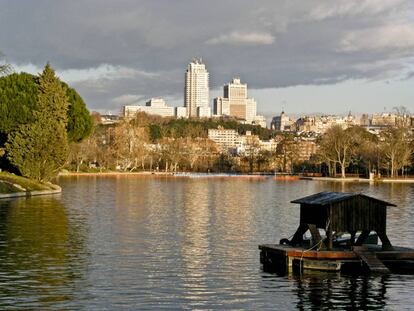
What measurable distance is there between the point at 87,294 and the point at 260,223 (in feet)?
79.8

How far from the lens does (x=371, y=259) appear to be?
26234 mm

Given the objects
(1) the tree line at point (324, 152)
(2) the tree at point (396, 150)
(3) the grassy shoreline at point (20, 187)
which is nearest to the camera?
(3) the grassy shoreline at point (20, 187)

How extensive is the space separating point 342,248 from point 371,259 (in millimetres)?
2092

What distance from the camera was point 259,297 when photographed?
72.0ft

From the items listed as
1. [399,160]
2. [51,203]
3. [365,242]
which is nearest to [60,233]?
[365,242]

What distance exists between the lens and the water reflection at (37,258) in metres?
21.5

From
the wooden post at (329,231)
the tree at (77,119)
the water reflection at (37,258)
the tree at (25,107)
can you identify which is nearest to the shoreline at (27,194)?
the tree at (25,107)

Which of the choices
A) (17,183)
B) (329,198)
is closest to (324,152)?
(17,183)

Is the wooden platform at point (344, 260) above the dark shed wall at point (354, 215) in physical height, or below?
below

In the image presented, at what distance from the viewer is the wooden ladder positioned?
25844 millimetres

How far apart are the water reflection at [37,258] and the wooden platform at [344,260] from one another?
7969 millimetres

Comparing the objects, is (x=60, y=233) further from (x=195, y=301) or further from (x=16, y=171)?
(x=16, y=171)

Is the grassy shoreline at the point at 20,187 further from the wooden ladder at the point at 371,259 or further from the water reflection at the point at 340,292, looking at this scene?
the water reflection at the point at 340,292

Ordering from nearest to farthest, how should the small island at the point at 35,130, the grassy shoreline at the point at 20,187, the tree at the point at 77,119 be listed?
the grassy shoreline at the point at 20,187 → the small island at the point at 35,130 → the tree at the point at 77,119
